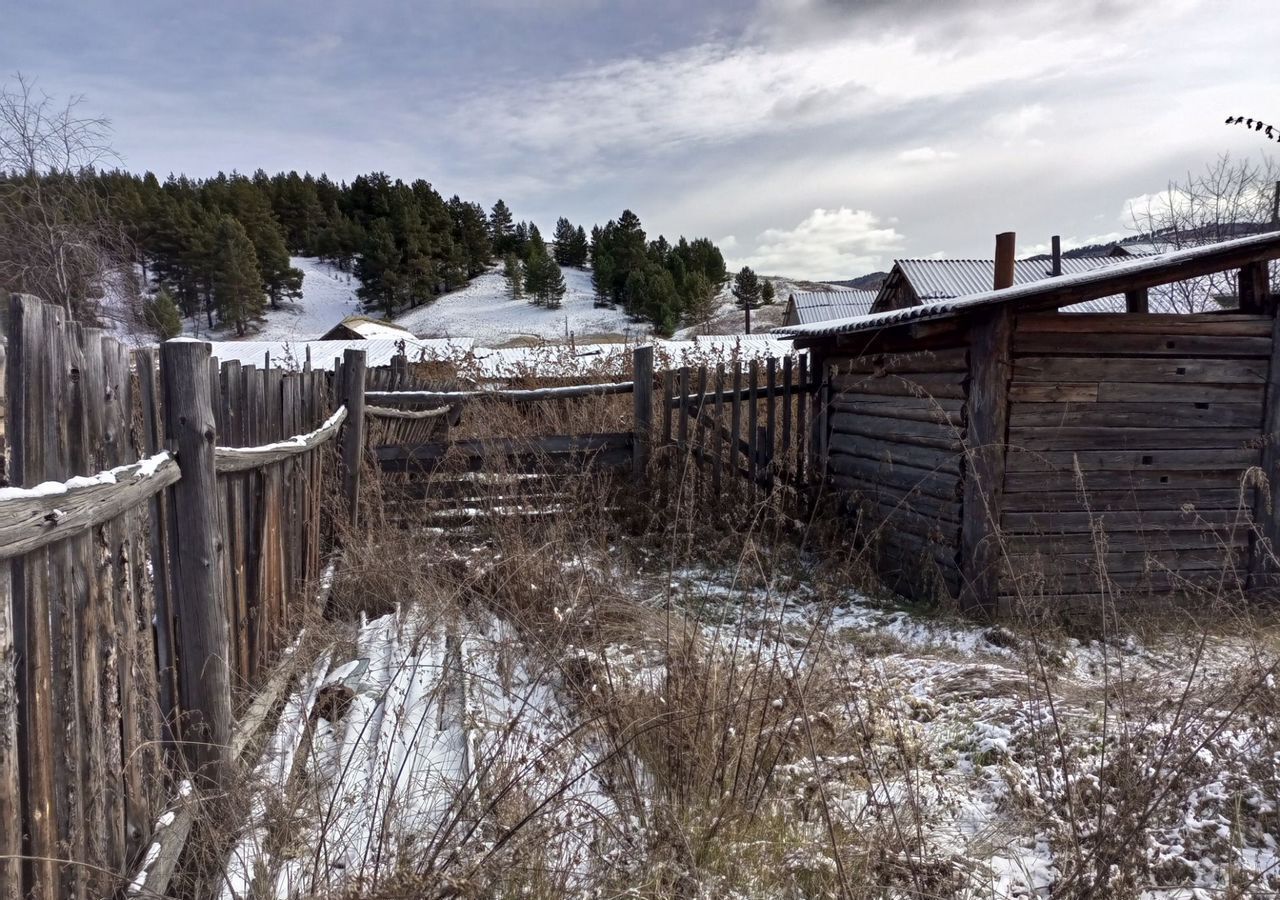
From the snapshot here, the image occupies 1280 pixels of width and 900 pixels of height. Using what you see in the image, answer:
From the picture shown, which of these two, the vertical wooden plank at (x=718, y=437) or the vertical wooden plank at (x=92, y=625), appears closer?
the vertical wooden plank at (x=92, y=625)

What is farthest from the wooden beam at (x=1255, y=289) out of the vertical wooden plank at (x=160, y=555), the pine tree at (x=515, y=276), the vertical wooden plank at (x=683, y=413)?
the pine tree at (x=515, y=276)

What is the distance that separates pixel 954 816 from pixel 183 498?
9.29ft

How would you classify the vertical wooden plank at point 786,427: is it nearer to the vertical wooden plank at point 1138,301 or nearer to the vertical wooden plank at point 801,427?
the vertical wooden plank at point 801,427

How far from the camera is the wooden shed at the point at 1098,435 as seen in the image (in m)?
4.91

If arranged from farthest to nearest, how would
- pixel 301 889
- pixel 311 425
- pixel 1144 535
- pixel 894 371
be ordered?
pixel 894 371 < pixel 1144 535 < pixel 311 425 < pixel 301 889

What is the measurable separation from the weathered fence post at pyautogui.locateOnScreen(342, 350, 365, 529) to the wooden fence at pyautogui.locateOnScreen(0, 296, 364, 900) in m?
2.63

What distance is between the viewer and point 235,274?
54219mm

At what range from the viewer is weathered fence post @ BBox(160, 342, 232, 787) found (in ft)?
6.95

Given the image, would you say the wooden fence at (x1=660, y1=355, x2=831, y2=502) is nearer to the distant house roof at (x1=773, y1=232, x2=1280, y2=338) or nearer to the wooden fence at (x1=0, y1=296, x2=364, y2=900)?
the distant house roof at (x1=773, y1=232, x2=1280, y2=338)

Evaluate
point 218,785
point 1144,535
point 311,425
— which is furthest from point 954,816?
point 311,425

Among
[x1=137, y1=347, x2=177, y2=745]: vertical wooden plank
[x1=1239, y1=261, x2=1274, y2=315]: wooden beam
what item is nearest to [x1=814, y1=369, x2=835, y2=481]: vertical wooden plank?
[x1=1239, y1=261, x2=1274, y2=315]: wooden beam

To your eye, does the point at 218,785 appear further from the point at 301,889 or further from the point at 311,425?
the point at 311,425

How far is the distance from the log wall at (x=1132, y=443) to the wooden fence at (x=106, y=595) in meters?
4.65

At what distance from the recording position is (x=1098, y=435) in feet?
16.7
